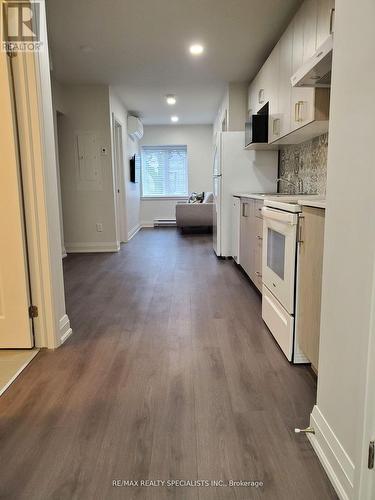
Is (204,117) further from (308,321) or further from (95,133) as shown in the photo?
(308,321)

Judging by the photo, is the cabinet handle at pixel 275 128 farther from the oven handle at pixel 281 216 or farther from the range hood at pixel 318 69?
the oven handle at pixel 281 216

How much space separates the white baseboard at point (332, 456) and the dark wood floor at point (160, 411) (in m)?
0.03

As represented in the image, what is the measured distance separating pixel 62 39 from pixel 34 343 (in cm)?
309

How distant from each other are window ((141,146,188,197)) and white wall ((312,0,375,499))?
8.00 m

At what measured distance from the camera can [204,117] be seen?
310 inches

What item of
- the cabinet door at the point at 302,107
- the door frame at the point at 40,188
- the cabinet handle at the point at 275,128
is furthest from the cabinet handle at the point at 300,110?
the door frame at the point at 40,188

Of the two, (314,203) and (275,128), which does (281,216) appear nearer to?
(314,203)

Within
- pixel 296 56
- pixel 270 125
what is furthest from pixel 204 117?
pixel 296 56

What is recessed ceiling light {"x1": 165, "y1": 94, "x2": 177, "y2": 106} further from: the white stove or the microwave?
the white stove

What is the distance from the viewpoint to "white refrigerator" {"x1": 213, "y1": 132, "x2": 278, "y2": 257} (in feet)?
15.1

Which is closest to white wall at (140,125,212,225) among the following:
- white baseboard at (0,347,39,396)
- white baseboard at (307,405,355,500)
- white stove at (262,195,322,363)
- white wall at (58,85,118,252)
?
white wall at (58,85,118,252)

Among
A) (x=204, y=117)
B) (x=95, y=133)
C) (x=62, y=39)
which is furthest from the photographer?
(x=204, y=117)

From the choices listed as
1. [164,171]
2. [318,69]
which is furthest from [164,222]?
[318,69]

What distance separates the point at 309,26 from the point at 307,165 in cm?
125
